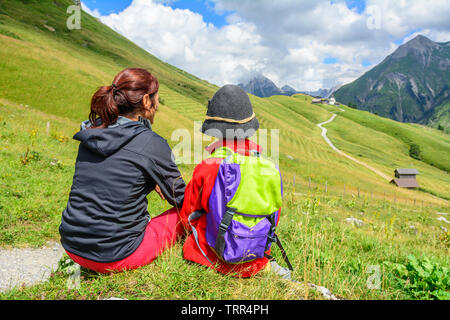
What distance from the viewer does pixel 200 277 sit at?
279 centimetres

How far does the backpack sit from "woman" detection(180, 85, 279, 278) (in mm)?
199

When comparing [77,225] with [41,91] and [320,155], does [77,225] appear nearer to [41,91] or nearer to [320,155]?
[41,91]

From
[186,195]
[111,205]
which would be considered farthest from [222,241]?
[111,205]

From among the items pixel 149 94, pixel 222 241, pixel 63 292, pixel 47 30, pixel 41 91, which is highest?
pixel 47 30

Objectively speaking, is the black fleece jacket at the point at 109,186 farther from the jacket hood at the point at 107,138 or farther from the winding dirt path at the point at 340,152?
the winding dirt path at the point at 340,152

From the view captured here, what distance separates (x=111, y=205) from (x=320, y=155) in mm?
66577

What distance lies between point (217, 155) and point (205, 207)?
63 centimetres

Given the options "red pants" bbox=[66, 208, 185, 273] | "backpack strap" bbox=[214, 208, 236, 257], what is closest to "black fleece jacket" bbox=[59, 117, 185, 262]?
"red pants" bbox=[66, 208, 185, 273]

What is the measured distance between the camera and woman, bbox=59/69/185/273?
2.54 m

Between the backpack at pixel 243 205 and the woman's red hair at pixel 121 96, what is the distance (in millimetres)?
1215

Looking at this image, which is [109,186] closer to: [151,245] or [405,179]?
[151,245]

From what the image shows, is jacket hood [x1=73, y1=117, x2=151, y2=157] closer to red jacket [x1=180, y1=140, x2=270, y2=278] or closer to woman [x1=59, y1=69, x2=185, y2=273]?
woman [x1=59, y1=69, x2=185, y2=273]

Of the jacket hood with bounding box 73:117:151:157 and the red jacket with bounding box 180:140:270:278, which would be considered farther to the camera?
the red jacket with bounding box 180:140:270:278

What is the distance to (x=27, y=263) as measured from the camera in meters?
4.00
